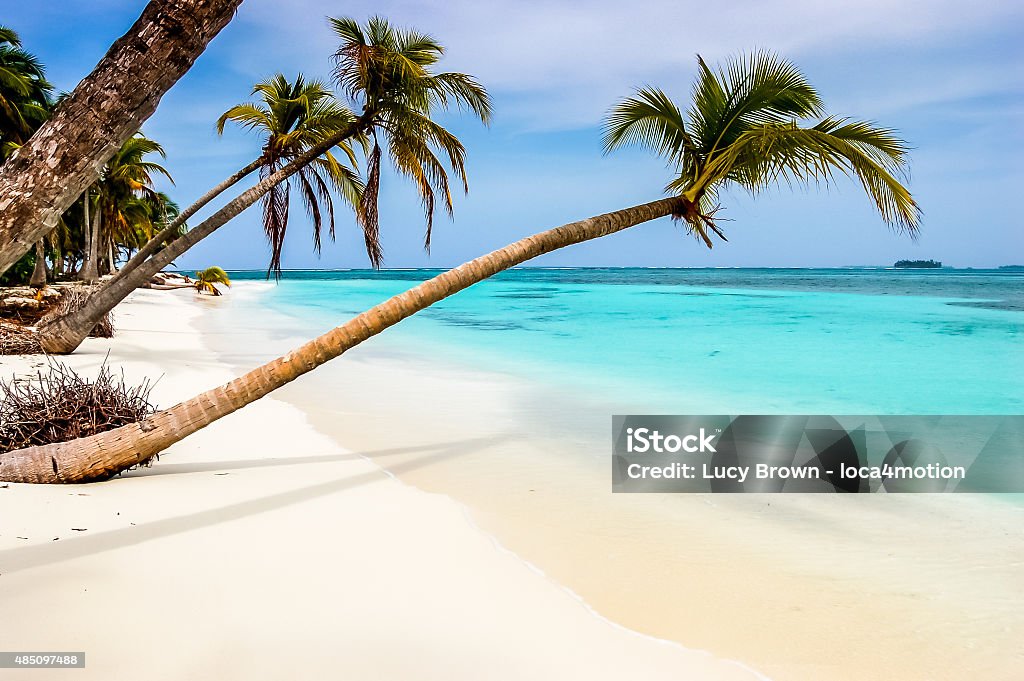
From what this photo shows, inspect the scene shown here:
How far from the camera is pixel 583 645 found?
9.26 feet

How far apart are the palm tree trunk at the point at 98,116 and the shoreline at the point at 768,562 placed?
111 inches

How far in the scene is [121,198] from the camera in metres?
30.9

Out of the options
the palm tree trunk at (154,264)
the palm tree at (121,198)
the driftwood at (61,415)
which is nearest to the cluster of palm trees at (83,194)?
the palm tree at (121,198)

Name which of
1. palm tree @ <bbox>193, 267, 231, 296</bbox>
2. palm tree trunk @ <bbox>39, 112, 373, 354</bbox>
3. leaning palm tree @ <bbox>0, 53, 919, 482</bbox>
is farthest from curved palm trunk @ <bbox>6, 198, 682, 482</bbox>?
palm tree @ <bbox>193, 267, 231, 296</bbox>

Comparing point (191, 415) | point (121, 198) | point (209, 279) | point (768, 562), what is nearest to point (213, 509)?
point (191, 415)

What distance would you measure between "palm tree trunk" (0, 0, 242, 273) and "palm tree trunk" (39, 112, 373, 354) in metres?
7.01

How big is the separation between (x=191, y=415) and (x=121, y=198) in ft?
106

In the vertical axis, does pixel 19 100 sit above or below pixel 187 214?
above

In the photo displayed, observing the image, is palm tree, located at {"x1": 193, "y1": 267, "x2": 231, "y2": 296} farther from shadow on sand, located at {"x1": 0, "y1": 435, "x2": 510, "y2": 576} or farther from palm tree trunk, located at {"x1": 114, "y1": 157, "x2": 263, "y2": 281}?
shadow on sand, located at {"x1": 0, "y1": 435, "x2": 510, "y2": 576}

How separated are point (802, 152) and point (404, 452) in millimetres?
4149

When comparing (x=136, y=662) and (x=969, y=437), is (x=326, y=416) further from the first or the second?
(x=969, y=437)

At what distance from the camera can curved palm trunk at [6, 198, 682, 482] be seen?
397 centimetres

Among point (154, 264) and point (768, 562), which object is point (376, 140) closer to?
point (154, 264)

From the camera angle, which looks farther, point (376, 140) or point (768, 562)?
point (376, 140)
